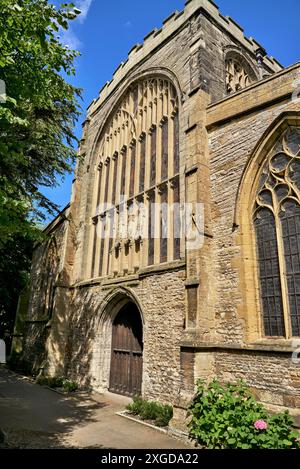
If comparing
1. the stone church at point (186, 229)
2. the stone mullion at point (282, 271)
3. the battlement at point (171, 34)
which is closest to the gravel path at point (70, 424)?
the stone church at point (186, 229)

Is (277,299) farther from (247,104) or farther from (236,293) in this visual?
Result: (247,104)

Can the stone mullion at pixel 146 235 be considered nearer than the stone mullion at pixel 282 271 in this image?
No

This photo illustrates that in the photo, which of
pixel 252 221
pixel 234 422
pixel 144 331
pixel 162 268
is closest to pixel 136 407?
pixel 144 331

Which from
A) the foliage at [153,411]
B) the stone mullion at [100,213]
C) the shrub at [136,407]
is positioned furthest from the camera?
the stone mullion at [100,213]

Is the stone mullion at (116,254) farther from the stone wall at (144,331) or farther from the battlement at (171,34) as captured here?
the battlement at (171,34)

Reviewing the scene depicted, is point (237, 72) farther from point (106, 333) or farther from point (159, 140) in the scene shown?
point (106, 333)

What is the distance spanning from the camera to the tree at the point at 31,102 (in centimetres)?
510

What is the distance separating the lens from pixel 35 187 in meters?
11.7

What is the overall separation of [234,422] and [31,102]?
8.81 metres

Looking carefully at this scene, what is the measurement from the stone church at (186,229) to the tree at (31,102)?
9.37 feet

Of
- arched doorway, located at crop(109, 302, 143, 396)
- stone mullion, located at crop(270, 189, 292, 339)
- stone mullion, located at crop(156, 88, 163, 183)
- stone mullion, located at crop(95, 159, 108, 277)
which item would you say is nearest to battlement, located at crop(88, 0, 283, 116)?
stone mullion, located at crop(156, 88, 163, 183)

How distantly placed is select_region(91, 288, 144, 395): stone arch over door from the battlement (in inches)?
403

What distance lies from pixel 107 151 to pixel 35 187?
473 centimetres

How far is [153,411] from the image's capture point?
7859 millimetres
